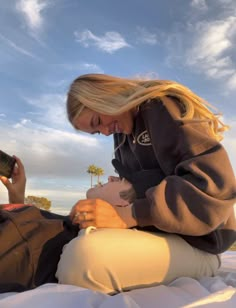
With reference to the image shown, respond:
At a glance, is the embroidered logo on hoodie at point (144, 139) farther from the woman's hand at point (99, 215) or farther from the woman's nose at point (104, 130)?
the woman's hand at point (99, 215)

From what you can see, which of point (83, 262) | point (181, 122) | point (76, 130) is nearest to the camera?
point (83, 262)

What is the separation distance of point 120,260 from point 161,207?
0.26 metres

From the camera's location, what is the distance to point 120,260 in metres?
1.59

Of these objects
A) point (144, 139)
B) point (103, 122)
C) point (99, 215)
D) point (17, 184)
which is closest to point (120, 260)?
point (99, 215)

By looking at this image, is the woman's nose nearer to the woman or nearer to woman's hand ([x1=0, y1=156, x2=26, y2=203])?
the woman

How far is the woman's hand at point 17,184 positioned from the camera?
2609 mm

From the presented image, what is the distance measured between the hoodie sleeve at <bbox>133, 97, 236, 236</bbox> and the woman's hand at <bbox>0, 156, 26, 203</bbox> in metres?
1.16

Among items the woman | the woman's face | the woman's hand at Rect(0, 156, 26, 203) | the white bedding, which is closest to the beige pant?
the woman

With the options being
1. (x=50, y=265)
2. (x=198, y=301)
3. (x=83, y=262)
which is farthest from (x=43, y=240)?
(x=198, y=301)

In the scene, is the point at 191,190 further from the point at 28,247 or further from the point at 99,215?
the point at 28,247

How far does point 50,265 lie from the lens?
1.72 metres

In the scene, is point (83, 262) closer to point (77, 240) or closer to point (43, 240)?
point (77, 240)

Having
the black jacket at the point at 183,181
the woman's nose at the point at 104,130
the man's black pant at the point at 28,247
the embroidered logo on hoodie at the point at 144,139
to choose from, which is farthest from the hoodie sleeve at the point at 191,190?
the woman's nose at the point at 104,130

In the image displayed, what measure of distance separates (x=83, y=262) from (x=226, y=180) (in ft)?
2.16
